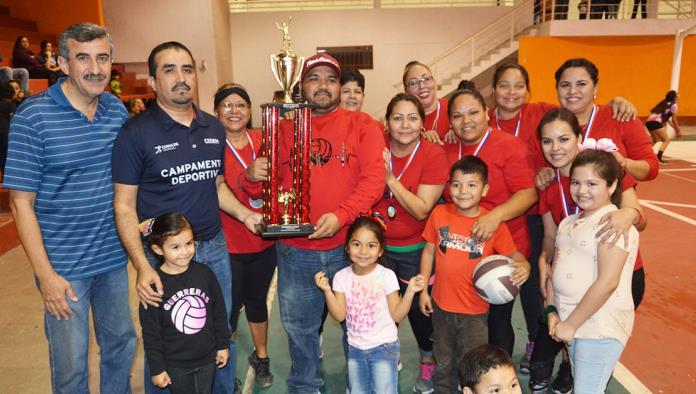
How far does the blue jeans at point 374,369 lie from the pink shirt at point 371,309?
0.04m

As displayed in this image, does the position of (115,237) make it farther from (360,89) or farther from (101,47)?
(360,89)

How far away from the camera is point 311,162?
9.41 feet

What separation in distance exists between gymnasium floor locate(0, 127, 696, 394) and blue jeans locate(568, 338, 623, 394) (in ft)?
3.48

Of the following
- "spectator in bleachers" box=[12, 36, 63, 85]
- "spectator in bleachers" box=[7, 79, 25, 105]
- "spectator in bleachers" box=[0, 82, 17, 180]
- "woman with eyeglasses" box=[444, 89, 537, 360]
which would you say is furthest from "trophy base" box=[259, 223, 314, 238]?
"spectator in bleachers" box=[12, 36, 63, 85]

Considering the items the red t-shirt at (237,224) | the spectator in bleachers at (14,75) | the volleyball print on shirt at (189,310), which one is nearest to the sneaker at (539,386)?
the red t-shirt at (237,224)

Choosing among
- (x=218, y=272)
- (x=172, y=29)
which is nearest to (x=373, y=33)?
(x=172, y=29)

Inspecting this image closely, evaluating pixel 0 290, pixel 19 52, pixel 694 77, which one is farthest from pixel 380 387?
pixel 694 77

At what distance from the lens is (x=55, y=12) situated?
50.6ft

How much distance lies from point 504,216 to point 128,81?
16.9m

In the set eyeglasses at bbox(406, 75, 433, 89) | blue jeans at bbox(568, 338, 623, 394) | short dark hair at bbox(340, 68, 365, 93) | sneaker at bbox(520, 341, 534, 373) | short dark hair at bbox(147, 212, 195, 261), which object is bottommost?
sneaker at bbox(520, 341, 534, 373)

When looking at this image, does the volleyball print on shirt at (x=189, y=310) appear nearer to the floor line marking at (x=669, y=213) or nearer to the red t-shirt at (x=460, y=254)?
the red t-shirt at (x=460, y=254)

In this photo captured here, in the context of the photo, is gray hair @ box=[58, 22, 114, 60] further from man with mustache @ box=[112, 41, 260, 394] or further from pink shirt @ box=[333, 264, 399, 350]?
pink shirt @ box=[333, 264, 399, 350]

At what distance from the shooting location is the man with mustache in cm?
249

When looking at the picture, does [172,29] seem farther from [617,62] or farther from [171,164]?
[171,164]
